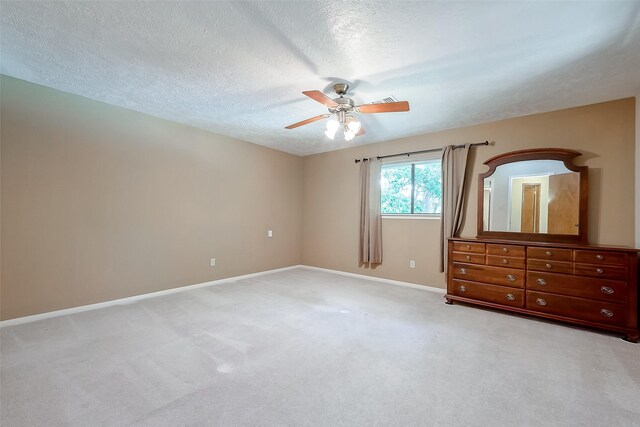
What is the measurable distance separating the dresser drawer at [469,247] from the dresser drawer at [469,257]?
Answer: 0.13 feet

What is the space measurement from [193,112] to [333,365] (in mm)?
3458

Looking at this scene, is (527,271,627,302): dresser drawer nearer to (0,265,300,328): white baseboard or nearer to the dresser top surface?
the dresser top surface

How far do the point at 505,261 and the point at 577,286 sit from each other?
655mm

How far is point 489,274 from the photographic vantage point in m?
3.32

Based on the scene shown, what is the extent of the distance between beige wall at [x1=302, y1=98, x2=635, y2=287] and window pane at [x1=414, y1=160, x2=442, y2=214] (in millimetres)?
256

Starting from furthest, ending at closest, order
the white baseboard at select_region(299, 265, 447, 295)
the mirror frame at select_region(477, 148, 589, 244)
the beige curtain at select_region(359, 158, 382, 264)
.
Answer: the beige curtain at select_region(359, 158, 382, 264)
the white baseboard at select_region(299, 265, 447, 295)
the mirror frame at select_region(477, 148, 589, 244)

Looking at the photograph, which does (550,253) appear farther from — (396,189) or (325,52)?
(325,52)

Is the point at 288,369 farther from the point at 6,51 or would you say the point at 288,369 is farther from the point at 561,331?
the point at 6,51

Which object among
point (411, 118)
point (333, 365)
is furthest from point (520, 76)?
point (333, 365)

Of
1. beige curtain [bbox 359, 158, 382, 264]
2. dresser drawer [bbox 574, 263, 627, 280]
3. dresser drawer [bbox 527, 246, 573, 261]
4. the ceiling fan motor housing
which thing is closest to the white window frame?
beige curtain [bbox 359, 158, 382, 264]

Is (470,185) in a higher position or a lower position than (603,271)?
higher

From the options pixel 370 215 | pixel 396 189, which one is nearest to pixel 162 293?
pixel 370 215

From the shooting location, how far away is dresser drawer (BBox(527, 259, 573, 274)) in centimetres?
287

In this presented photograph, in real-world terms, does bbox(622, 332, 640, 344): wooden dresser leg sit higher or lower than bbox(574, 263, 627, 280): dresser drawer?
lower
